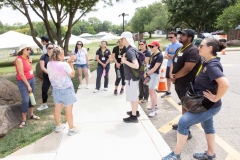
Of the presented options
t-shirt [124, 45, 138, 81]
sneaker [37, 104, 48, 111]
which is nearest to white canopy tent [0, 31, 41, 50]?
sneaker [37, 104, 48, 111]

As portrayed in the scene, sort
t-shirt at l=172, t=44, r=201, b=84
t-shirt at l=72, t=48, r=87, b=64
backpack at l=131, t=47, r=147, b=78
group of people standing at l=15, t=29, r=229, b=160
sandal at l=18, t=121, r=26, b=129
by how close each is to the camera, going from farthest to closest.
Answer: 1. t-shirt at l=72, t=48, r=87, b=64
2. sandal at l=18, t=121, r=26, b=129
3. backpack at l=131, t=47, r=147, b=78
4. t-shirt at l=172, t=44, r=201, b=84
5. group of people standing at l=15, t=29, r=229, b=160

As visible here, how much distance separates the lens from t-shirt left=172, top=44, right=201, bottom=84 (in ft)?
10.7

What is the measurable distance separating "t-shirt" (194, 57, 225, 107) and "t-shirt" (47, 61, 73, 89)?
2010 millimetres

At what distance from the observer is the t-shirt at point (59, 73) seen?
342 centimetres

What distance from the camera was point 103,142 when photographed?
11.2 ft

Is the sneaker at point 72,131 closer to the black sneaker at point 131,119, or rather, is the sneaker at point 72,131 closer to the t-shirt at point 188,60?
the black sneaker at point 131,119

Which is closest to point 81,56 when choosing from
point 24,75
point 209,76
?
point 24,75

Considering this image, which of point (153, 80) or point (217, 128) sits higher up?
point (153, 80)

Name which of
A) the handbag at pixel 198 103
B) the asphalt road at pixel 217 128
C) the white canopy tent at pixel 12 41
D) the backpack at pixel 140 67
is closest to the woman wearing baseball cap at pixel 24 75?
the backpack at pixel 140 67

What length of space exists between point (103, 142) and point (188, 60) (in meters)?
1.89

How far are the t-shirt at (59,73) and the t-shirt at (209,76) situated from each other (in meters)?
2.01

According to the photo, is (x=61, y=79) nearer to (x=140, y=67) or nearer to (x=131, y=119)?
(x=140, y=67)

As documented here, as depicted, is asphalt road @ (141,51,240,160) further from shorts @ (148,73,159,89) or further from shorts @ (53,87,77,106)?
shorts @ (53,87,77,106)

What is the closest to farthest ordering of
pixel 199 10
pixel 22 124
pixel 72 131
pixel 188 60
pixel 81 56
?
pixel 188 60 → pixel 72 131 → pixel 22 124 → pixel 81 56 → pixel 199 10
